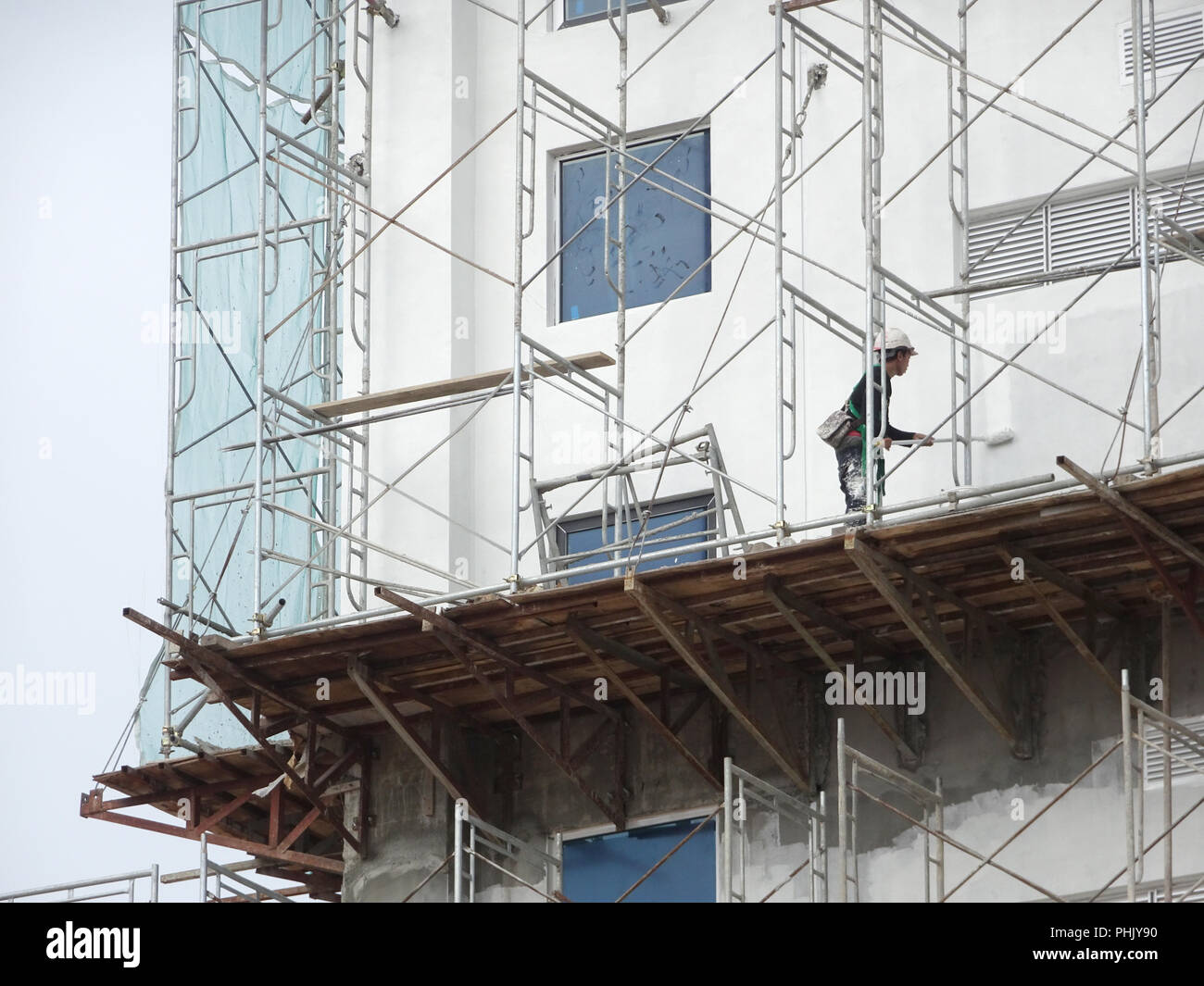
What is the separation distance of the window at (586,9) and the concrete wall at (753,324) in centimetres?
14

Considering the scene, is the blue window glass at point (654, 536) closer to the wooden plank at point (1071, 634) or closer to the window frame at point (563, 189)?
the window frame at point (563, 189)

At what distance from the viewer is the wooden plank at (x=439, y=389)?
25844 mm

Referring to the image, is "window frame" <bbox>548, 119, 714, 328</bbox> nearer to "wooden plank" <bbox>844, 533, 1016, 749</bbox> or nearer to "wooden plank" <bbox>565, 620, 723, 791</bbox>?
"wooden plank" <bbox>565, 620, 723, 791</bbox>

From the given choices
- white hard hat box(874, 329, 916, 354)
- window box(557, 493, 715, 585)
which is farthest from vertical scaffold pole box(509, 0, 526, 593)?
white hard hat box(874, 329, 916, 354)

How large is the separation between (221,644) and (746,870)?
5.25 meters

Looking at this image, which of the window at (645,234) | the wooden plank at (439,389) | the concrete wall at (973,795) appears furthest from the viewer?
the window at (645,234)

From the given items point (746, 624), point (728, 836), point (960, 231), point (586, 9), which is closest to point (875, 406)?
point (746, 624)

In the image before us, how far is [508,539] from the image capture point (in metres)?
27.4

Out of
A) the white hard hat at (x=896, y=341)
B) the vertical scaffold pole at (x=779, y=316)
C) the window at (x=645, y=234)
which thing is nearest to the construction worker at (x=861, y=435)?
the white hard hat at (x=896, y=341)

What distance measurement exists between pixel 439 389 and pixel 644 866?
201 inches

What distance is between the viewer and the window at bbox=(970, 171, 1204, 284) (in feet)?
82.5
